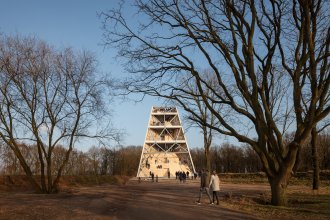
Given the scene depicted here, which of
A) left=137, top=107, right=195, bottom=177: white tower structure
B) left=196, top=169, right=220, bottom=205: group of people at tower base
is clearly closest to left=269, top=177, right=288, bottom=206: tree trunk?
left=196, top=169, right=220, bottom=205: group of people at tower base

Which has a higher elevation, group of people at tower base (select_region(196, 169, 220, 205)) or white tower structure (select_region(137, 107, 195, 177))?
white tower structure (select_region(137, 107, 195, 177))

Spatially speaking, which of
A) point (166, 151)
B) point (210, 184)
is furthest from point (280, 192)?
point (166, 151)

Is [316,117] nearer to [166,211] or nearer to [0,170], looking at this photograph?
[166,211]

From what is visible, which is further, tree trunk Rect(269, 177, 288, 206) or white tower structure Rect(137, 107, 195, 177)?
white tower structure Rect(137, 107, 195, 177)

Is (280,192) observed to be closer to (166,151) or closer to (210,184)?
(210,184)

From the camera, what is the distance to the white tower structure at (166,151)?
65.8 metres

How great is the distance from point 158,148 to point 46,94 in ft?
139

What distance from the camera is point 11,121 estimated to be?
24.9 metres

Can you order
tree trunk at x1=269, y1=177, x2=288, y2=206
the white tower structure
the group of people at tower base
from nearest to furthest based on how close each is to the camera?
1. tree trunk at x1=269, y1=177, x2=288, y2=206
2. the group of people at tower base
3. the white tower structure

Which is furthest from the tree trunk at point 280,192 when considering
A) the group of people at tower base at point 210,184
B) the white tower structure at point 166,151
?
the white tower structure at point 166,151

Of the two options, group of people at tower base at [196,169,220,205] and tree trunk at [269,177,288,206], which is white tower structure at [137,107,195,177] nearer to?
group of people at tower base at [196,169,220,205]

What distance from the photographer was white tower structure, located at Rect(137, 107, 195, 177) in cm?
6575

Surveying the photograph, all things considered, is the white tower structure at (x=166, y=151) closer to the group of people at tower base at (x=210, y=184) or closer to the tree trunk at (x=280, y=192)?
the group of people at tower base at (x=210, y=184)

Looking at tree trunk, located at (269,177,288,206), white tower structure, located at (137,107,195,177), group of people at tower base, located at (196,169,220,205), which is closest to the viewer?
tree trunk, located at (269,177,288,206)
